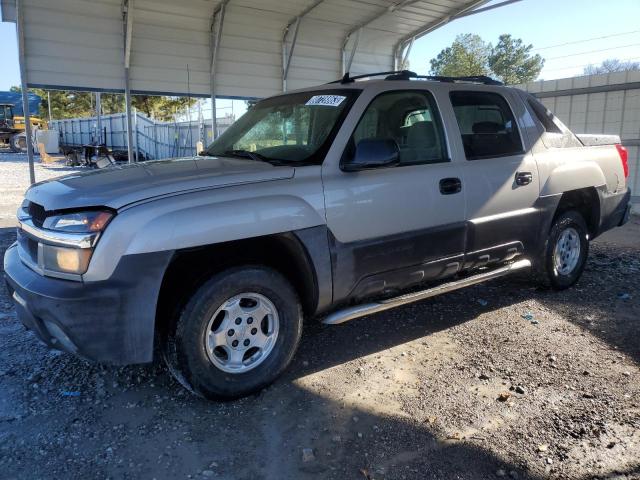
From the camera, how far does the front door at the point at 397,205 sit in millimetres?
3543

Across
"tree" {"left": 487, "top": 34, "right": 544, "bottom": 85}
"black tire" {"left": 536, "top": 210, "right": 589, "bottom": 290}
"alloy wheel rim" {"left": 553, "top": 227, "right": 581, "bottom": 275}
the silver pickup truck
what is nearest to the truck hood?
the silver pickup truck

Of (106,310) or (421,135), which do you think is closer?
(106,310)

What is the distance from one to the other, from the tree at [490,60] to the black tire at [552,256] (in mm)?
48055

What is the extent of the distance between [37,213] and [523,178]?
3.83 meters

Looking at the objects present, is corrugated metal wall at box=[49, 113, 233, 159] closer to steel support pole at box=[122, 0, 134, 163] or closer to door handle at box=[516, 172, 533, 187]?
steel support pole at box=[122, 0, 134, 163]

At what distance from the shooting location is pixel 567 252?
5402 millimetres

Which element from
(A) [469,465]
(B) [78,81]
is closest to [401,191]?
(A) [469,465]

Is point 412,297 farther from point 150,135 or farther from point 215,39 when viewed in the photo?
point 150,135

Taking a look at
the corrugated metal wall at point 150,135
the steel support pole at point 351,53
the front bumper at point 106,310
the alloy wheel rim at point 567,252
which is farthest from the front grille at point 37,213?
the corrugated metal wall at point 150,135

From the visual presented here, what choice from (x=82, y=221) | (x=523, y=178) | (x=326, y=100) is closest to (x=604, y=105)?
(x=523, y=178)

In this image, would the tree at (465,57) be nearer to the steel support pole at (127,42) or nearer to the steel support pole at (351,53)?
the steel support pole at (351,53)

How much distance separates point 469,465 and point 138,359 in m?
1.88

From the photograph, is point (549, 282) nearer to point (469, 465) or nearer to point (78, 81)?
point (469, 465)

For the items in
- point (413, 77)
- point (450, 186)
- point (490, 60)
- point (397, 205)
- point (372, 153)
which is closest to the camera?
point (372, 153)
